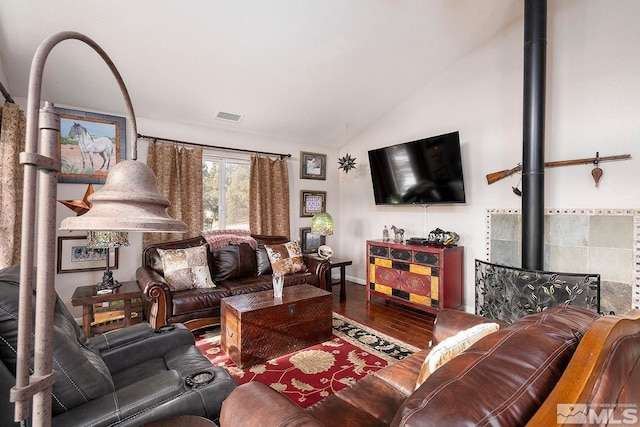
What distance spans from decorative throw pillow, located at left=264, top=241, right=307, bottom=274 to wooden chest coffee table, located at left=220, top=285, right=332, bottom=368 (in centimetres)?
92

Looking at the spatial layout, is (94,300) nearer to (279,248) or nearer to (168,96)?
(279,248)

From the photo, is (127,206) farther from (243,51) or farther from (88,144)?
(88,144)

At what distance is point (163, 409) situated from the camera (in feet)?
3.68

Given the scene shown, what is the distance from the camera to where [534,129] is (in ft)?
8.87

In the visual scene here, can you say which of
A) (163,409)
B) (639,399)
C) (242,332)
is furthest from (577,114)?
(163,409)

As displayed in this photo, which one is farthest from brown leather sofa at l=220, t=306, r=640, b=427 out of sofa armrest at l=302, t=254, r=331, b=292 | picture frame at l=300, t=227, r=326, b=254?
picture frame at l=300, t=227, r=326, b=254

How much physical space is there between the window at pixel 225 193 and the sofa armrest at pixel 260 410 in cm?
331

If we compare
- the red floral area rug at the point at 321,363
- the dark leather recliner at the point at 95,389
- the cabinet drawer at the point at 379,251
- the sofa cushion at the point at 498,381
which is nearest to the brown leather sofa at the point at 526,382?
the sofa cushion at the point at 498,381

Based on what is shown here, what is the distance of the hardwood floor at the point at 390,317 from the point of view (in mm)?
3032

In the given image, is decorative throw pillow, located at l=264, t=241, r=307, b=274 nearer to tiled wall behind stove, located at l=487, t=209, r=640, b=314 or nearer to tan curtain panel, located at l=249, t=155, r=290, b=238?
tan curtain panel, located at l=249, t=155, r=290, b=238

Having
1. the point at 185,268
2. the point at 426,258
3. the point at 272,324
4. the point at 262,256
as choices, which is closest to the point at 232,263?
the point at 262,256

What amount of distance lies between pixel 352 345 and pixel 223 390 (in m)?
1.72

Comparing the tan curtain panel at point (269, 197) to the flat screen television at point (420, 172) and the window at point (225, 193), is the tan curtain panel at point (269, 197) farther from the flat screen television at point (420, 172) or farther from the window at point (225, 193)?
the flat screen television at point (420, 172)

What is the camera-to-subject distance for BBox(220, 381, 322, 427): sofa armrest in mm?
960
